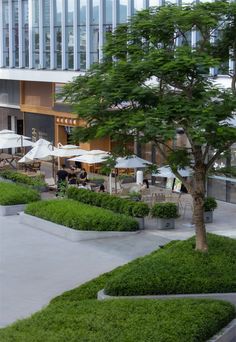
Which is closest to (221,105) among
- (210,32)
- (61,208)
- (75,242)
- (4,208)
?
(210,32)

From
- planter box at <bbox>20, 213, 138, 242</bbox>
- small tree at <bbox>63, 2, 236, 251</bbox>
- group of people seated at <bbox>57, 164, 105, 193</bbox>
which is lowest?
planter box at <bbox>20, 213, 138, 242</bbox>

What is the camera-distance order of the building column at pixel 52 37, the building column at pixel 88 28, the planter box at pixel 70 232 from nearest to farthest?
the planter box at pixel 70 232, the building column at pixel 88 28, the building column at pixel 52 37

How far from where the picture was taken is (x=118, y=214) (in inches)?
864

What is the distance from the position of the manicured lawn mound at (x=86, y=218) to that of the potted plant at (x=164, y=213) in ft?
2.91

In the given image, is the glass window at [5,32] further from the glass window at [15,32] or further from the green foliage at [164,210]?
the green foliage at [164,210]

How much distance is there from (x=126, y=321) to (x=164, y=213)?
35.5ft

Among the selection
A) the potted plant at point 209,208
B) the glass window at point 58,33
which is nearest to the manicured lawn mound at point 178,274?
the potted plant at point 209,208

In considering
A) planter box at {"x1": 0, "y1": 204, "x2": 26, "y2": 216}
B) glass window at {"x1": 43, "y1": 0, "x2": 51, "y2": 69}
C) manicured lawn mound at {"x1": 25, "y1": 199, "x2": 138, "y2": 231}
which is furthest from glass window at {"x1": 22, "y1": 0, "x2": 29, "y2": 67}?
manicured lawn mound at {"x1": 25, "y1": 199, "x2": 138, "y2": 231}

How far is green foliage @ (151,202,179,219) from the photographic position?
21781 millimetres

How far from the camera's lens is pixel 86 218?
21.0 meters

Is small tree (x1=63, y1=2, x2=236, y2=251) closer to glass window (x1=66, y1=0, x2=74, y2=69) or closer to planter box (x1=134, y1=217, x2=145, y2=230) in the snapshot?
planter box (x1=134, y1=217, x2=145, y2=230)

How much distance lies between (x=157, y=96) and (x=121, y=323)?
5.11 meters

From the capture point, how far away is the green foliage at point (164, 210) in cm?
2178

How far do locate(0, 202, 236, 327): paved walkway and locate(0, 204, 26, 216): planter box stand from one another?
801 mm
